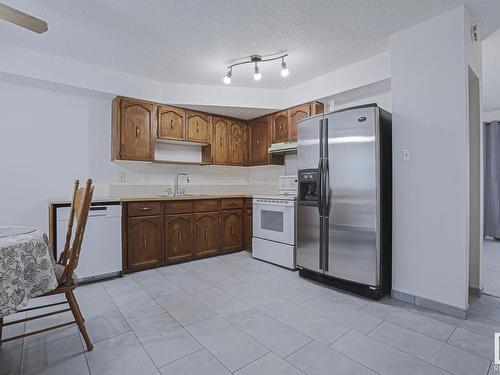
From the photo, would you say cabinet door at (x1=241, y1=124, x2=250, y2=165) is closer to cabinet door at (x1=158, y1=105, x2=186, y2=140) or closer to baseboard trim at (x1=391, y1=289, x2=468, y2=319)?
cabinet door at (x1=158, y1=105, x2=186, y2=140)

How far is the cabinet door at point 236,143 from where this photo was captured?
442 centimetres

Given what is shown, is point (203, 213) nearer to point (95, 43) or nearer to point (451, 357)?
point (95, 43)

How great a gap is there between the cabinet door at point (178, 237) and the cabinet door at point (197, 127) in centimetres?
120

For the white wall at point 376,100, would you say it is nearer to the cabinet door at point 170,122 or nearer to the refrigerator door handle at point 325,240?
the refrigerator door handle at point 325,240

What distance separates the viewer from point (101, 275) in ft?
9.57

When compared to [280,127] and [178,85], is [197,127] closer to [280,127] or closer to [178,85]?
[178,85]

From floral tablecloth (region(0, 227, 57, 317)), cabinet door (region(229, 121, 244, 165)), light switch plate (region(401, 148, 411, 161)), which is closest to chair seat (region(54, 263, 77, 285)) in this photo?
floral tablecloth (region(0, 227, 57, 317))

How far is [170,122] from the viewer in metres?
3.77

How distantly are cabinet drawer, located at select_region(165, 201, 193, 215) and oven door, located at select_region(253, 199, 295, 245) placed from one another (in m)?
0.89

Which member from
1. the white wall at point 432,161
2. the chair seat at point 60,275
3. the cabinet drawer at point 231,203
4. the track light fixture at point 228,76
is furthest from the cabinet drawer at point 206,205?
the white wall at point 432,161

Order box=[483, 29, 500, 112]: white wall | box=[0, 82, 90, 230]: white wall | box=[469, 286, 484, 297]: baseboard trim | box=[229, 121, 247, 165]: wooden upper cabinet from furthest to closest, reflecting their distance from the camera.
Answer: box=[229, 121, 247, 165]: wooden upper cabinet → box=[0, 82, 90, 230]: white wall → box=[483, 29, 500, 112]: white wall → box=[469, 286, 484, 297]: baseboard trim

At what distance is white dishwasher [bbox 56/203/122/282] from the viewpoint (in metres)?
2.76

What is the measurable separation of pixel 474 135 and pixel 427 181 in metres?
0.82

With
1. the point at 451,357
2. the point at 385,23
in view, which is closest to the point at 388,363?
the point at 451,357
